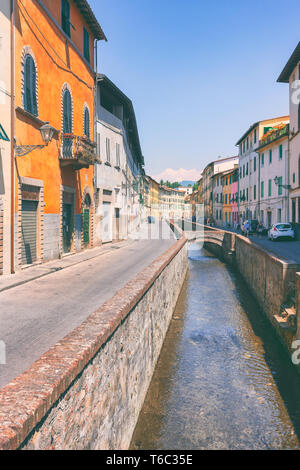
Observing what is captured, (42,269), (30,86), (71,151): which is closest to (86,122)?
(71,151)

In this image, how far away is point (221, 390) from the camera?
8836 mm

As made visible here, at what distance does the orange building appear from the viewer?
41.2ft

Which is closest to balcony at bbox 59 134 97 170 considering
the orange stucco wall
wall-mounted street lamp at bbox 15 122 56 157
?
the orange stucco wall

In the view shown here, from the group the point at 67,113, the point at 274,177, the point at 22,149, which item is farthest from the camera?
the point at 274,177

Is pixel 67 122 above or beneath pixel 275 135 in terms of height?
beneath

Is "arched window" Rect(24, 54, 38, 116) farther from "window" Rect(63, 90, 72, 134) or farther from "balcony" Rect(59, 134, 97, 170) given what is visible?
"window" Rect(63, 90, 72, 134)

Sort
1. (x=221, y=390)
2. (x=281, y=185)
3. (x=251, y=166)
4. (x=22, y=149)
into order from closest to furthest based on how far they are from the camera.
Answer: (x=221, y=390), (x=22, y=149), (x=281, y=185), (x=251, y=166)

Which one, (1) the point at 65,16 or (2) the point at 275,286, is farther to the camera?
(1) the point at 65,16

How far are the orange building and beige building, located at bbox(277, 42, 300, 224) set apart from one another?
16.3 metres

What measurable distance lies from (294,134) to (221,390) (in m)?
26.2

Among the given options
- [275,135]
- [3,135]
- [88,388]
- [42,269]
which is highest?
A: [275,135]

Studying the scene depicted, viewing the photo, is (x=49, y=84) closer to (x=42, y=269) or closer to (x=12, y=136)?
(x=12, y=136)

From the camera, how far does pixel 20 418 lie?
240 cm

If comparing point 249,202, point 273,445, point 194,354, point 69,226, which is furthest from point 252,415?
point 249,202
